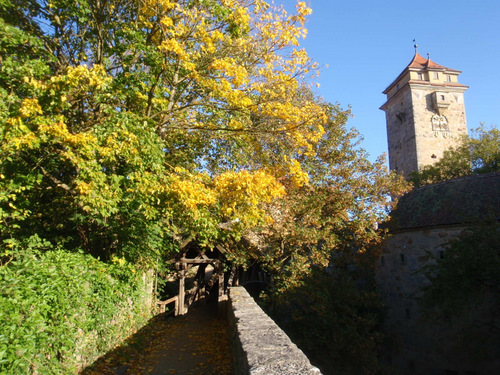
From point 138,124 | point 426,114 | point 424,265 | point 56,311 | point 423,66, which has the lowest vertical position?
point 56,311

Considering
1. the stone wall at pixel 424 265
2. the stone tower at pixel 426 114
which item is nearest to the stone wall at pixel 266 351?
the stone wall at pixel 424 265

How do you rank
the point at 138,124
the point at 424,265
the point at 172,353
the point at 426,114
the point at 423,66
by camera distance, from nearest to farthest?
the point at 138,124 → the point at 172,353 → the point at 424,265 → the point at 426,114 → the point at 423,66

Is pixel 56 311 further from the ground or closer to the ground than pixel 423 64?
closer to the ground

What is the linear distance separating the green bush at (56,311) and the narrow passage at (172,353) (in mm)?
348

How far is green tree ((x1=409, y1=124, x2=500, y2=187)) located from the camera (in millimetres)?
26047

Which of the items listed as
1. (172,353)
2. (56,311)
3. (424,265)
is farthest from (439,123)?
(56,311)

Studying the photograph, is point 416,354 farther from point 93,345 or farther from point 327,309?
point 93,345

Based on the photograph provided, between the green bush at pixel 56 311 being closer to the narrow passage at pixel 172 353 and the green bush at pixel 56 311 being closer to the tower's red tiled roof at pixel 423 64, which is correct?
the narrow passage at pixel 172 353

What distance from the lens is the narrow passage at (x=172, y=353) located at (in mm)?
6270

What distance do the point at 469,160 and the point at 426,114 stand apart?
30.4 ft

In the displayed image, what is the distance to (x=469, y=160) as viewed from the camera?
91.1 ft

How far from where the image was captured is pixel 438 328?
43.2 ft

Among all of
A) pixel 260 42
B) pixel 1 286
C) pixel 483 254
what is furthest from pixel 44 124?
pixel 483 254

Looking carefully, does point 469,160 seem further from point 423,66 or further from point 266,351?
point 266,351
